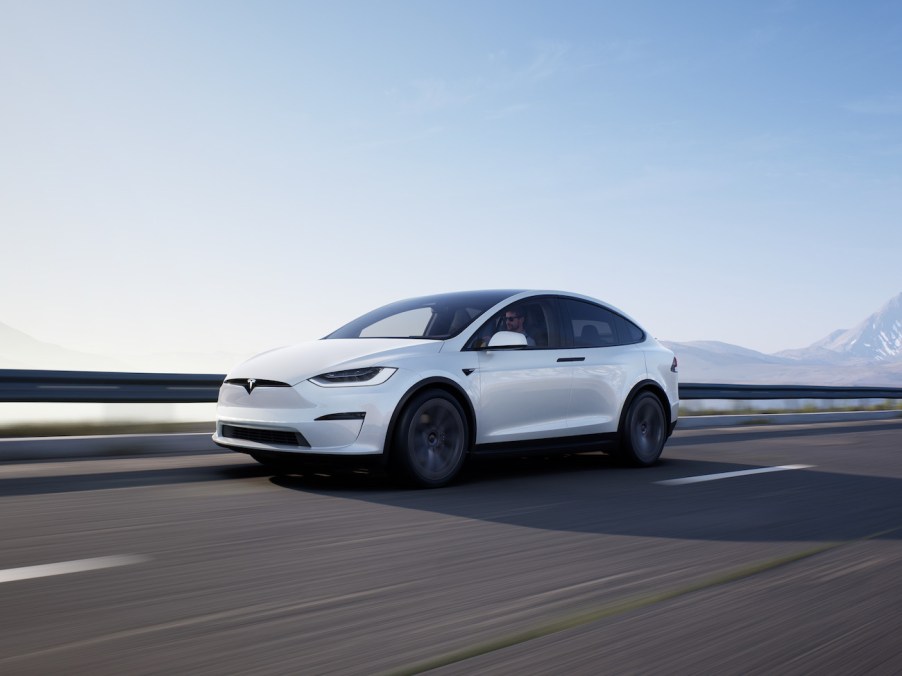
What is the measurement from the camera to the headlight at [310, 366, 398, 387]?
6453 millimetres

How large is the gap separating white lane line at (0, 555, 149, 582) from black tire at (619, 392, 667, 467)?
5.12 meters

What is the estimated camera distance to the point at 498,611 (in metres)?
3.54

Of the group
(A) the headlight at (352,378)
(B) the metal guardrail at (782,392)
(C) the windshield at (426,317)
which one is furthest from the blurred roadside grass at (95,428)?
(B) the metal guardrail at (782,392)

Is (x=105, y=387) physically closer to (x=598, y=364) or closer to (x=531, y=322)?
(x=531, y=322)

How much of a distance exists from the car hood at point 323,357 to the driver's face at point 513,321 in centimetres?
84

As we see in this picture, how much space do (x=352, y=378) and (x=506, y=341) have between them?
1.38 m

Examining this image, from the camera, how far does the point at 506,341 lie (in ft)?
23.8

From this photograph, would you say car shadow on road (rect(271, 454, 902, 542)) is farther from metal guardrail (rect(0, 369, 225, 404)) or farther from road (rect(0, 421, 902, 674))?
metal guardrail (rect(0, 369, 225, 404))

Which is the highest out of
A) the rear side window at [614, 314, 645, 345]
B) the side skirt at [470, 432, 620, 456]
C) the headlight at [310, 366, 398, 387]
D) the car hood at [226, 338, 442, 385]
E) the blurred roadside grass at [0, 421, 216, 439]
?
the rear side window at [614, 314, 645, 345]

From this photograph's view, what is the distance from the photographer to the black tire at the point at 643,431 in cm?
845

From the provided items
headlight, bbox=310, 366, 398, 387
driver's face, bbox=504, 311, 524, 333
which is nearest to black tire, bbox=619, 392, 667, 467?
driver's face, bbox=504, 311, 524, 333

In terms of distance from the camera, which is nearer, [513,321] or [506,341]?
[506,341]

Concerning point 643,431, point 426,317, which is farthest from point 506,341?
point 643,431

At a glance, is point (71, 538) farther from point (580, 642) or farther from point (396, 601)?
point (580, 642)
